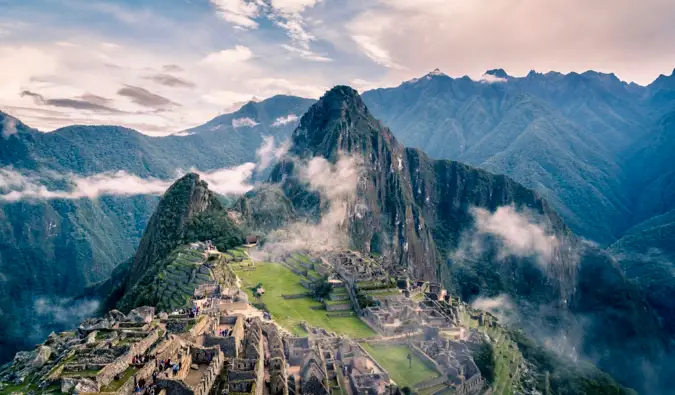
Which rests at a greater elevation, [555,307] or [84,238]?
[84,238]

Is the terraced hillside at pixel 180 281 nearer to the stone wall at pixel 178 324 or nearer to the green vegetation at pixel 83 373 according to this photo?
the stone wall at pixel 178 324

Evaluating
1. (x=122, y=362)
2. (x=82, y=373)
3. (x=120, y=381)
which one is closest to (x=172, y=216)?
(x=122, y=362)

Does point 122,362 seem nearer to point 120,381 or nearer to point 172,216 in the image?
point 120,381

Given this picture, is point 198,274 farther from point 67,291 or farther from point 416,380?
point 67,291

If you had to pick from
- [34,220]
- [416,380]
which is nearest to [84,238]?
[34,220]

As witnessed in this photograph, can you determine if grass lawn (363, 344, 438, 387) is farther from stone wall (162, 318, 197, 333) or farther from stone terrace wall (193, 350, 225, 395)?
stone wall (162, 318, 197, 333)

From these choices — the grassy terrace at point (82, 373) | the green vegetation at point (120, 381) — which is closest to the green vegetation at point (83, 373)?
the grassy terrace at point (82, 373)

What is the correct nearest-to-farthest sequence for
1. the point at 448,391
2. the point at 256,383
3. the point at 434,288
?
the point at 256,383 < the point at 448,391 < the point at 434,288
